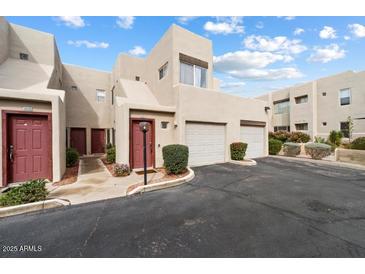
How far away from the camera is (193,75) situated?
11023 mm

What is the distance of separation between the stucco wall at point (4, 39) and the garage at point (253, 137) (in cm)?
1434

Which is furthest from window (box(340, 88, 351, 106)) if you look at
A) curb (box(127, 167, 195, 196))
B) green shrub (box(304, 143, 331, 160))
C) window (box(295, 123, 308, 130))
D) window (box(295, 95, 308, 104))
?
curb (box(127, 167, 195, 196))

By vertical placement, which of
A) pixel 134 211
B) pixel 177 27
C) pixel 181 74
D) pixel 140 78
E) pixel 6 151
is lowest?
pixel 134 211

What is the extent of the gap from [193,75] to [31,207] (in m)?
10.0

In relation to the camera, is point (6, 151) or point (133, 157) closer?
point (6, 151)

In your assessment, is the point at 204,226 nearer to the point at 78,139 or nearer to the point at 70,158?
the point at 70,158

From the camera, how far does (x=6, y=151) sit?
19.3 ft

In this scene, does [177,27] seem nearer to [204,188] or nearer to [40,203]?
[204,188]

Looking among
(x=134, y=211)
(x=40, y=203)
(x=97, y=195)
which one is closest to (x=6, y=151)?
(x=40, y=203)

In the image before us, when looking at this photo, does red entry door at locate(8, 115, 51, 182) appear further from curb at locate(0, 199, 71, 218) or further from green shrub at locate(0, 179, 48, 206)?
curb at locate(0, 199, 71, 218)

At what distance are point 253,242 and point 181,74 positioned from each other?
9.52 m

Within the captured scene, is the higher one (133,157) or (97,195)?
(133,157)

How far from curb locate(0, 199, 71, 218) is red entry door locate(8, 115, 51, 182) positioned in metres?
2.74

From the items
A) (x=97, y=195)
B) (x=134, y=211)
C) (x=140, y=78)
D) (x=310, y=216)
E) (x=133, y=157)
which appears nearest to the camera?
(x=310, y=216)
